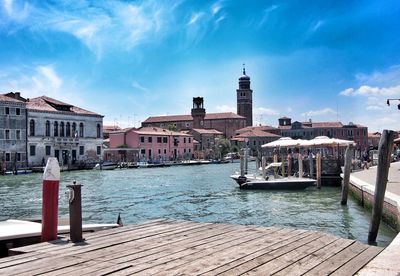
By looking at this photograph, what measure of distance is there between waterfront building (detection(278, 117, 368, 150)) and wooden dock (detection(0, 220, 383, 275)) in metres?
113

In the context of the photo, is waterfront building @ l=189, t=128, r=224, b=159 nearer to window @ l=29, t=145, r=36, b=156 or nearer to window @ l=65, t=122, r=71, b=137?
window @ l=65, t=122, r=71, b=137

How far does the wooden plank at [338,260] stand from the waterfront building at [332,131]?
113m

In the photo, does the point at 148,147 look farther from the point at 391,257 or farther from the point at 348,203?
the point at 391,257

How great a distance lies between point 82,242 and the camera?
17.7ft

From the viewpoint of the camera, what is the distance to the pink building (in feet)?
261

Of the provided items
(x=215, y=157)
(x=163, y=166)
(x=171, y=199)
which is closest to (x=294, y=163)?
(x=171, y=199)

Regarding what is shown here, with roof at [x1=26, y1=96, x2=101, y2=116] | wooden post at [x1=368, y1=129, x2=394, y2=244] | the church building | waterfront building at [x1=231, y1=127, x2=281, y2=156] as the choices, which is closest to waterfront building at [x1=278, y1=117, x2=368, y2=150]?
waterfront building at [x1=231, y1=127, x2=281, y2=156]

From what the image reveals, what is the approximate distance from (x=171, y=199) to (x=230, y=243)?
60.7ft

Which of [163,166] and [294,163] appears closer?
[294,163]

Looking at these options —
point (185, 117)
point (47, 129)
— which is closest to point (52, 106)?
point (47, 129)

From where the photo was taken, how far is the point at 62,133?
61219 mm

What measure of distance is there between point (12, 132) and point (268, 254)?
54025 mm

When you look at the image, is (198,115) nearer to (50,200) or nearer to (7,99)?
(7,99)

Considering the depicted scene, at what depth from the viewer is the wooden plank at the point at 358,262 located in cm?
416
